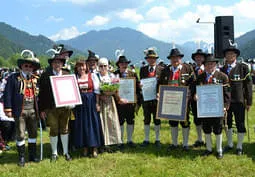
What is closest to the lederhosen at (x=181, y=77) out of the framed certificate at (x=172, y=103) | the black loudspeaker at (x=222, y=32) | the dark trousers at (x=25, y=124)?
the framed certificate at (x=172, y=103)

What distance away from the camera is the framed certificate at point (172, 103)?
704 cm

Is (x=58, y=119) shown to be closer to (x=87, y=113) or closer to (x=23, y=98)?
(x=87, y=113)

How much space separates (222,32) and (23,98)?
9437 millimetres

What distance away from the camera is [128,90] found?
771 cm

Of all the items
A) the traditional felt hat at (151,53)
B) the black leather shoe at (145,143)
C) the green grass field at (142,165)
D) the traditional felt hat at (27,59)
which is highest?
the traditional felt hat at (151,53)

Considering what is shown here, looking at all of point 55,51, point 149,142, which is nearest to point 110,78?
point 55,51

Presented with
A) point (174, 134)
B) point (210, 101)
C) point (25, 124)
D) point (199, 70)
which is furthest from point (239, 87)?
point (25, 124)

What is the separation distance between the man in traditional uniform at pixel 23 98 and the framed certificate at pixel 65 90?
1.75 ft

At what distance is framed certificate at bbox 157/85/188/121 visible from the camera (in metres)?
7.04

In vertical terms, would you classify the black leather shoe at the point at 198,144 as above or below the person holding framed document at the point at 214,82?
below

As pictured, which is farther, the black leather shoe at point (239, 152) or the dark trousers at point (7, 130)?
the dark trousers at point (7, 130)

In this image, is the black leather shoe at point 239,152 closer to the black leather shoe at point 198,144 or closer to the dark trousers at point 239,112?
the dark trousers at point 239,112

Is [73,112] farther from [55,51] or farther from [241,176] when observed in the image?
[241,176]

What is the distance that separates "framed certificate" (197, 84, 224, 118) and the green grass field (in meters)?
1.07
